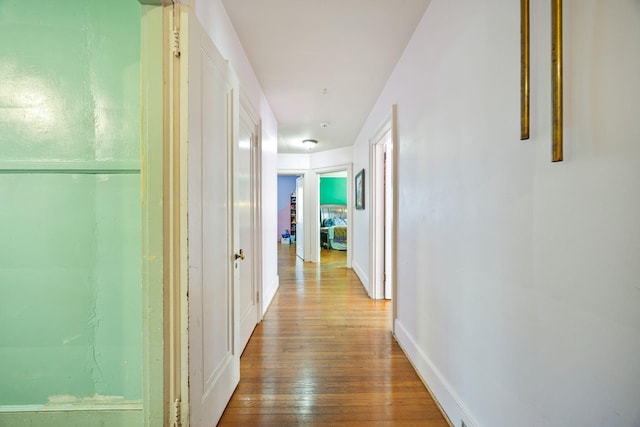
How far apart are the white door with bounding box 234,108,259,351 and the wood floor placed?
17 cm

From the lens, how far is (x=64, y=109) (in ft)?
4.22

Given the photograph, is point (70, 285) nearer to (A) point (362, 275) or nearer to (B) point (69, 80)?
(B) point (69, 80)

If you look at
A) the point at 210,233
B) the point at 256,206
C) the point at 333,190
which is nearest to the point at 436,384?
the point at 210,233

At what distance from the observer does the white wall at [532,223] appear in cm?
65

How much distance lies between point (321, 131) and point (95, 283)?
369cm

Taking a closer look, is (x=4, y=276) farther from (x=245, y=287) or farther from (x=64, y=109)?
(x=245, y=287)

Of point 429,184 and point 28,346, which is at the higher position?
point 429,184

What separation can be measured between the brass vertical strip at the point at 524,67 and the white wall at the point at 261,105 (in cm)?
141

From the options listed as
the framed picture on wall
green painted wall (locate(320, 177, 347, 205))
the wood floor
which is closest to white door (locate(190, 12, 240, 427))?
the wood floor

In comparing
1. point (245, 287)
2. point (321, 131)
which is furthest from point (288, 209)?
point (245, 287)

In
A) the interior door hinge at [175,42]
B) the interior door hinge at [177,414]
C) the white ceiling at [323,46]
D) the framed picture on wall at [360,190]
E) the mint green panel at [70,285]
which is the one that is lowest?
the interior door hinge at [177,414]

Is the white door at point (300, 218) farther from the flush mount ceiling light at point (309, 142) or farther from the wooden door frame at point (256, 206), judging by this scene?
the wooden door frame at point (256, 206)

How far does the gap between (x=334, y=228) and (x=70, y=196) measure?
21.6ft

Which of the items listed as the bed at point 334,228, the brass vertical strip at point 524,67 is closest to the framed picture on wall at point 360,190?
the bed at point 334,228
